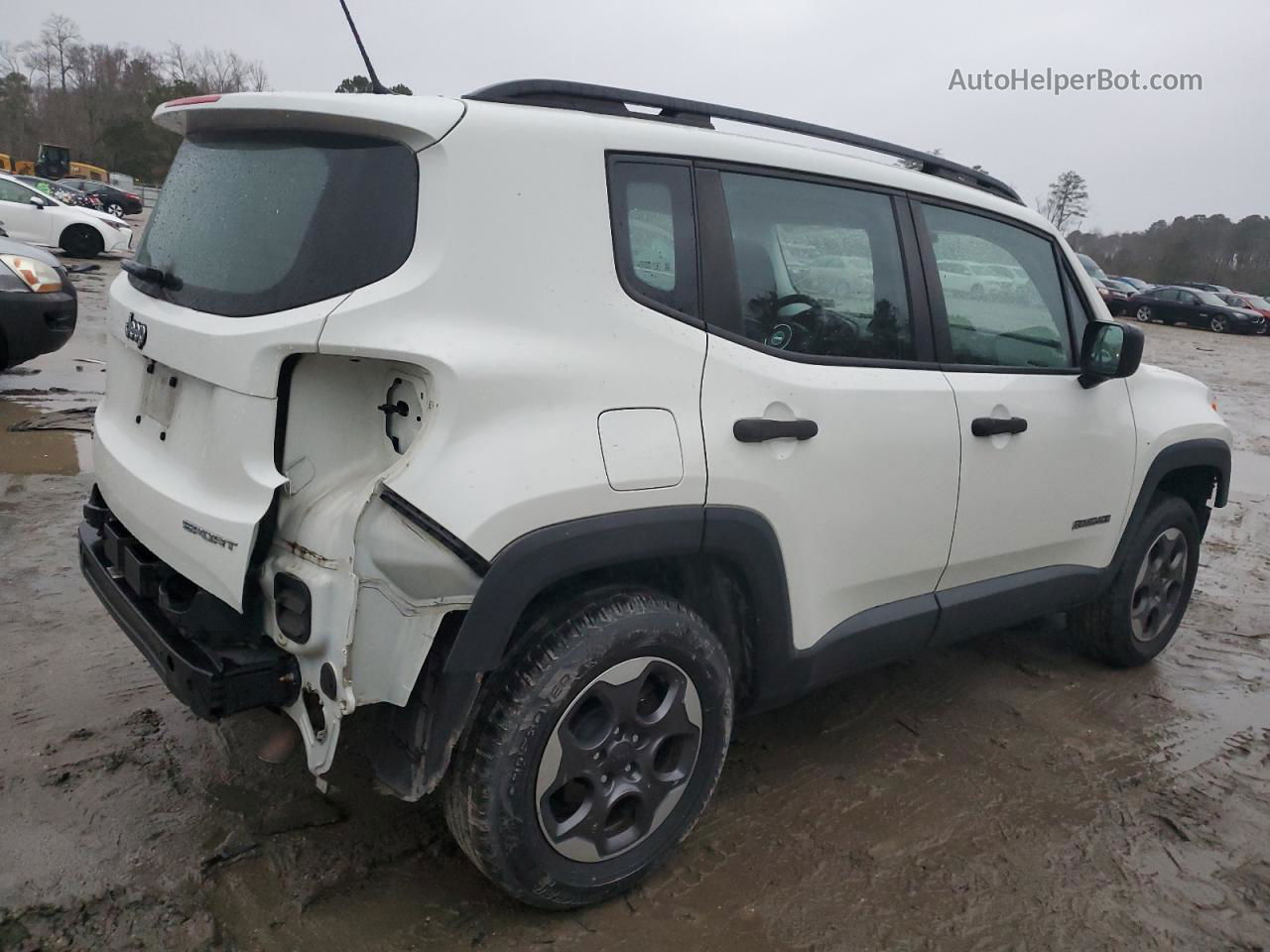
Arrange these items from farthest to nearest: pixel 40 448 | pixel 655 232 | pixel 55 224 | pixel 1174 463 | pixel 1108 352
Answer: pixel 55 224 → pixel 40 448 → pixel 1174 463 → pixel 1108 352 → pixel 655 232

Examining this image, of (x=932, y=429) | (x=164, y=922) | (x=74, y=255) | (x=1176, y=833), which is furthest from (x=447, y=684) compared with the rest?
(x=74, y=255)

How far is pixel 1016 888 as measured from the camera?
271 centimetres

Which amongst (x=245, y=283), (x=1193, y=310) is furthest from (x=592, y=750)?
(x=1193, y=310)

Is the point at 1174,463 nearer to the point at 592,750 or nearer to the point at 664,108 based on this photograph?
the point at 664,108

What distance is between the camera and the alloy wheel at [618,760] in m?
2.31

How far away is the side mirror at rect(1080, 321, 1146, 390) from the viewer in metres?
3.41

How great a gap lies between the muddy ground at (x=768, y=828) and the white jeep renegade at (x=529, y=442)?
0.33 m

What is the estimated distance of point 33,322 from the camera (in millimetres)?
6898

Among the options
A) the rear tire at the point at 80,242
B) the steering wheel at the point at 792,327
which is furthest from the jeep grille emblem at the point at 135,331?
the rear tire at the point at 80,242

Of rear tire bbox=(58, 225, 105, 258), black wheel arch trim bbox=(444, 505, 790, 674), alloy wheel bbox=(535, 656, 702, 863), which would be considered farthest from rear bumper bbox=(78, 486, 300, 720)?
rear tire bbox=(58, 225, 105, 258)

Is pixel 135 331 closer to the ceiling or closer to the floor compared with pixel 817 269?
closer to the floor

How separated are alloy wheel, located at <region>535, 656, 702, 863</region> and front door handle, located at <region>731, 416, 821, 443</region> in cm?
60

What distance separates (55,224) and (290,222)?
58.3 ft

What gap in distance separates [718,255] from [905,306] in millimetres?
776
